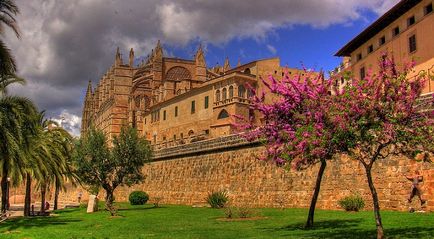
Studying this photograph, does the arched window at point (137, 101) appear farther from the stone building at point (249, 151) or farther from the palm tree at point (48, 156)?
the palm tree at point (48, 156)

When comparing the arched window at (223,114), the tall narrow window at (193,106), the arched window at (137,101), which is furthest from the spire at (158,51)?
the arched window at (223,114)

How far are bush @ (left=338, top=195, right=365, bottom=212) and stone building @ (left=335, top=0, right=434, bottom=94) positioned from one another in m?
8.52

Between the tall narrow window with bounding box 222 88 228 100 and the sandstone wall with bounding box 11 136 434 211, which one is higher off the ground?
the tall narrow window with bounding box 222 88 228 100

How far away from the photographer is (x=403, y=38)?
31406mm

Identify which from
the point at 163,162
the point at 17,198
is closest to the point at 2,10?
the point at 163,162

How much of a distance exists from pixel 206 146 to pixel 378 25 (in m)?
15.9

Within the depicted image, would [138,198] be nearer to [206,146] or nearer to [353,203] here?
[206,146]

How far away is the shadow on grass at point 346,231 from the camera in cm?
1175

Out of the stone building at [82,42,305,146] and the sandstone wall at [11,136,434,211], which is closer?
the sandstone wall at [11,136,434,211]

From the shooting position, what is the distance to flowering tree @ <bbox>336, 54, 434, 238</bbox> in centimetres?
1071

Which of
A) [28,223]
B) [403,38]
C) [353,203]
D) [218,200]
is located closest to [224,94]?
[403,38]

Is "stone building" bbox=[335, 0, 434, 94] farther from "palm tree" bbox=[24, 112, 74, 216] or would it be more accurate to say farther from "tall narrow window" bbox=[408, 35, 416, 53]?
"palm tree" bbox=[24, 112, 74, 216]

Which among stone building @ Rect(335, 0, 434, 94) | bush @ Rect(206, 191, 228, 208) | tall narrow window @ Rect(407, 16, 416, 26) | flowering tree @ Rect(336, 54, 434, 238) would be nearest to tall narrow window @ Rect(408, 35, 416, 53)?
stone building @ Rect(335, 0, 434, 94)

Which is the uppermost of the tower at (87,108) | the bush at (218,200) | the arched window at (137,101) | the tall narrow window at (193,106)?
the tower at (87,108)
